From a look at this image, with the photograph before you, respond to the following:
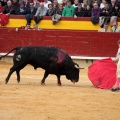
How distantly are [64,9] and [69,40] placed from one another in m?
0.95

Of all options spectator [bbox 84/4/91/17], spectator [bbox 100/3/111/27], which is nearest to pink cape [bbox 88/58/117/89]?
spectator [bbox 100/3/111/27]

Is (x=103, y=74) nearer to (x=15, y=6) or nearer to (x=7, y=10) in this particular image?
(x=15, y=6)

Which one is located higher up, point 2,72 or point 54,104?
point 54,104

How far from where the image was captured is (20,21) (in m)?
16.3

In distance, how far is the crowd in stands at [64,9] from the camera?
14367mm

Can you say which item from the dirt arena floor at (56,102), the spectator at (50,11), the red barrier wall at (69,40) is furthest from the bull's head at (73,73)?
the spectator at (50,11)

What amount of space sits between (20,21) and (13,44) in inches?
28.5

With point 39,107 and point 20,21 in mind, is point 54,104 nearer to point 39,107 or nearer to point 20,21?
point 39,107

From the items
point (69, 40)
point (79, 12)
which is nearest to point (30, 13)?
point (69, 40)

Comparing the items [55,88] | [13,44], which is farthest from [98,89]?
[13,44]

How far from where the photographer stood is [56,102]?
27.5 feet

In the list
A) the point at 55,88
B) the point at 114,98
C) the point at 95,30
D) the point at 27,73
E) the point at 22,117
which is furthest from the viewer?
the point at 95,30

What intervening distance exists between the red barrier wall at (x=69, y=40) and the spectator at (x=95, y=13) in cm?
41

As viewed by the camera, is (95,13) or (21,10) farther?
(21,10)
